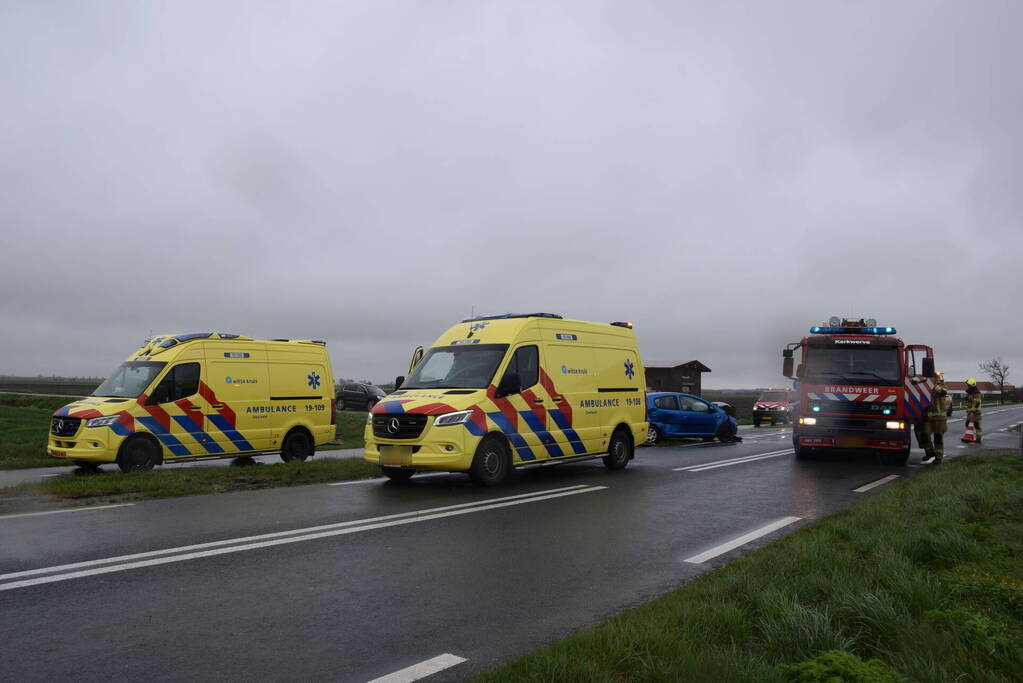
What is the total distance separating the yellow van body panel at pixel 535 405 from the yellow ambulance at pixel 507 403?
0.6 inches

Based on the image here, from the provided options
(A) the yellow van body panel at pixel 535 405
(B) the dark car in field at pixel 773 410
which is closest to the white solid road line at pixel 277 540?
(A) the yellow van body panel at pixel 535 405

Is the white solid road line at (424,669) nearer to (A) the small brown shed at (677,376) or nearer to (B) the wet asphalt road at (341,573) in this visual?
(B) the wet asphalt road at (341,573)

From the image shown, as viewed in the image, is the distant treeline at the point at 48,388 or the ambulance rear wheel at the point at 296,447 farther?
the distant treeline at the point at 48,388

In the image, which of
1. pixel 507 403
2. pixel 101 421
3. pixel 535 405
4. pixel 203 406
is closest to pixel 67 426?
pixel 101 421

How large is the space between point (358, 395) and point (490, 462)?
107 feet

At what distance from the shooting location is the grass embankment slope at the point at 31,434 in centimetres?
1512

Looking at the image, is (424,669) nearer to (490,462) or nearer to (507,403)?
(490,462)

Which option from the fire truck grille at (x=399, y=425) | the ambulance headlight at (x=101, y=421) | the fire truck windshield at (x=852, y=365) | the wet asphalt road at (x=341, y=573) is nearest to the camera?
the wet asphalt road at (x=341, y=573)

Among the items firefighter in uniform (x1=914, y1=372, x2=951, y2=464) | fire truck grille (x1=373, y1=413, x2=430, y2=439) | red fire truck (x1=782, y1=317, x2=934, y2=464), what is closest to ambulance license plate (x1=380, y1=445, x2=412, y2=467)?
fire truck grille (x1=373, y1=413, x2=430, y2=439)

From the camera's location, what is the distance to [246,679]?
372 cm

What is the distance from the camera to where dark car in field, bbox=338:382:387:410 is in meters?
42.1

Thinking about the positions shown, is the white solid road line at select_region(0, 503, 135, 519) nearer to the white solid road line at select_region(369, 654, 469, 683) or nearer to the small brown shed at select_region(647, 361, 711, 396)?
the white solid road line at select_region(369, 654, 469, 683)

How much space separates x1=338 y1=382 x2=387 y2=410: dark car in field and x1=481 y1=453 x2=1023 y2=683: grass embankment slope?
1455 inches

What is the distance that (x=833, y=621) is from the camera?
4207 mm
